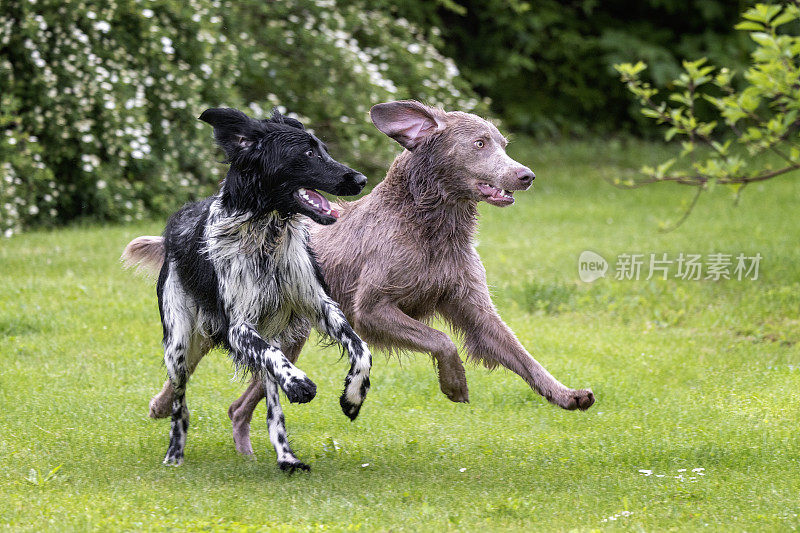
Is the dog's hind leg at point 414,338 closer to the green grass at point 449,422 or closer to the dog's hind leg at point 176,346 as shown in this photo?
the green grass at point 449,422

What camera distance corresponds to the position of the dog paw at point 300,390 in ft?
15.6

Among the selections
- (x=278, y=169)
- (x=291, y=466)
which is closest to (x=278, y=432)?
(x=291, y=466)

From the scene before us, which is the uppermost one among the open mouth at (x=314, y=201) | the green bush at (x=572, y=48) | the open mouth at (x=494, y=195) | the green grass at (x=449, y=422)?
the open mouth at (x=494, y=195)

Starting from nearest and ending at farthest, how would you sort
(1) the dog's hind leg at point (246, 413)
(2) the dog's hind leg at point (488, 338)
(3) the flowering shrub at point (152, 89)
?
(2) the dog's hind leg at point (488, 338) < (1) the dog's hind leg at point (246, 413) < (3) the flowering shrub at point (152, 89)

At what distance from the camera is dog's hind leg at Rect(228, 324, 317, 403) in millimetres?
4781

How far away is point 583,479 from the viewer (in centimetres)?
536

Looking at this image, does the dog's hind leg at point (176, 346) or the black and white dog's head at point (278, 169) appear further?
the dog's hind leg at point (176, 346)

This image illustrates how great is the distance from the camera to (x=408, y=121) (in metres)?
5.68

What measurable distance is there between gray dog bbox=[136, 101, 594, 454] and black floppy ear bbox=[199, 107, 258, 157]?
811mm

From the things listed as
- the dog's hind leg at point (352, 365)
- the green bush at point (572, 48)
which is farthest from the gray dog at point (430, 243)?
the green bush at point (572, 48)

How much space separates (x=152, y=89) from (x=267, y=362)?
307 inches

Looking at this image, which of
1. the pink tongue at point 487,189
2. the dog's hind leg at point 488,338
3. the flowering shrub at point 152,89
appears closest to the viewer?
the dog's hind leg at point 488,338

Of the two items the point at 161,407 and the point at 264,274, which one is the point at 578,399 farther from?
the point at 161,407

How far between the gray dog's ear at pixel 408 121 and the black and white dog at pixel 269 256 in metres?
0.56
